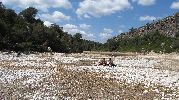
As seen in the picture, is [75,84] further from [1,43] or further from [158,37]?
[158,37]

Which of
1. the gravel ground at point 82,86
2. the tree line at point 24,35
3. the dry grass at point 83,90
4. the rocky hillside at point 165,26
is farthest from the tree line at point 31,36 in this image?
the dry grass at point 83,90

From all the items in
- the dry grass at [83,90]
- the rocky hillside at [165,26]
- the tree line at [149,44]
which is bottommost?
the dry grass at [83,90]

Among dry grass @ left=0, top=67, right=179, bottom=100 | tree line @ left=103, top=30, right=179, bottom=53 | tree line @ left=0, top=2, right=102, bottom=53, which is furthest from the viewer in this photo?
tree line @ left=103, top=30, right=179, bottom=53

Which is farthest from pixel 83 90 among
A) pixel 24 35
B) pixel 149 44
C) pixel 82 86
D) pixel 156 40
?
pixel 156 40

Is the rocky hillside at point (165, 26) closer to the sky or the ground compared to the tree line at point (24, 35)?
closer to the sky

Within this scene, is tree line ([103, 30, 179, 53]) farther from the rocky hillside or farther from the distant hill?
the rocky hillside

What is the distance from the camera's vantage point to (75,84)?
3334cm

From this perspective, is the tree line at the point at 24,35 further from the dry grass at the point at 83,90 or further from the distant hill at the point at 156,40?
the dry grass at the point at 83,90

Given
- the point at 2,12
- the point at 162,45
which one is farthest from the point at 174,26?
the point at 2,12

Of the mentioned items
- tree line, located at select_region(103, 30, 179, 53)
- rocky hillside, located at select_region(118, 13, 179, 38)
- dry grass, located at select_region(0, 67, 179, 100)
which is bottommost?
dry grass, located at select_region(0, 67, 179, 100)

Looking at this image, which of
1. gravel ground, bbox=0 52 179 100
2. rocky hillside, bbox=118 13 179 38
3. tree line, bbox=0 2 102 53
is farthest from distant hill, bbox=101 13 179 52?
gravel ground, bbox=0 52 179 100

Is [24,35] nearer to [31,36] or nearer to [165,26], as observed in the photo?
[31,36]

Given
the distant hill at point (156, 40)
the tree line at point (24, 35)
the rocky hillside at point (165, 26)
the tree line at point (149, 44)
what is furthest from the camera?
the rocky hillside at point (165, 26)

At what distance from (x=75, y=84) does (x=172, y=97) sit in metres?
7.59
